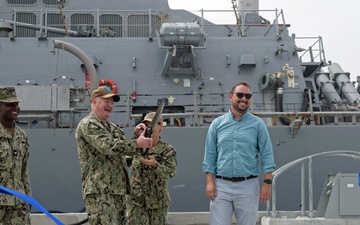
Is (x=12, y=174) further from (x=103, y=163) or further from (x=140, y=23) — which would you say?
(x=140, y=23)

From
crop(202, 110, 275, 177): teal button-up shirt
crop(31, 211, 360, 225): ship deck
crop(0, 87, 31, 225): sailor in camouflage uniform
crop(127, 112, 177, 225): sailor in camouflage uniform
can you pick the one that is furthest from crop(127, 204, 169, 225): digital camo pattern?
crop(31, 211, 360, 225): ship deck

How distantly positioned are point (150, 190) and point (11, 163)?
3.59 ft

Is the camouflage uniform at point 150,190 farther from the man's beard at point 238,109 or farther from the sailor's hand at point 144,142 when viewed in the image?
the sailor's hand at point 144,142

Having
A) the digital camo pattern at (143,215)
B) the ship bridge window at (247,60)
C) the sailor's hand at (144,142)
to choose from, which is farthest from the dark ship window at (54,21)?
the sailor's hand at (144,142)

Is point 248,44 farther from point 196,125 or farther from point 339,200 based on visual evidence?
point 339,200

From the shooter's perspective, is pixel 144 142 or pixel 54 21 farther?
pixel 54 21

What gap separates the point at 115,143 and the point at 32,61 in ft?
24.4

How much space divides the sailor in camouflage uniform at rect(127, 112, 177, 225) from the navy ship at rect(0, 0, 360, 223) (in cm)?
163

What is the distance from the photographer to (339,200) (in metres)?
5.37

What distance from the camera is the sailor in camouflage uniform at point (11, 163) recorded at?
3807mm

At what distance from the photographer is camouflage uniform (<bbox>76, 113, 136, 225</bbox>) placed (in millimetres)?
3506

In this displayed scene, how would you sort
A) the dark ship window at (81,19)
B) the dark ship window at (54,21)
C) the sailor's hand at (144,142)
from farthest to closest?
1. the dark ship window at (81,19)
2. the dark ship window at (54,21)
3. the sailor's hand at (144,142)

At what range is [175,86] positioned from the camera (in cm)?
1031

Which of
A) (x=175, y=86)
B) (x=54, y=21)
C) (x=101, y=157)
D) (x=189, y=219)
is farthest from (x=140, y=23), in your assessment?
(x=101, y=157)
